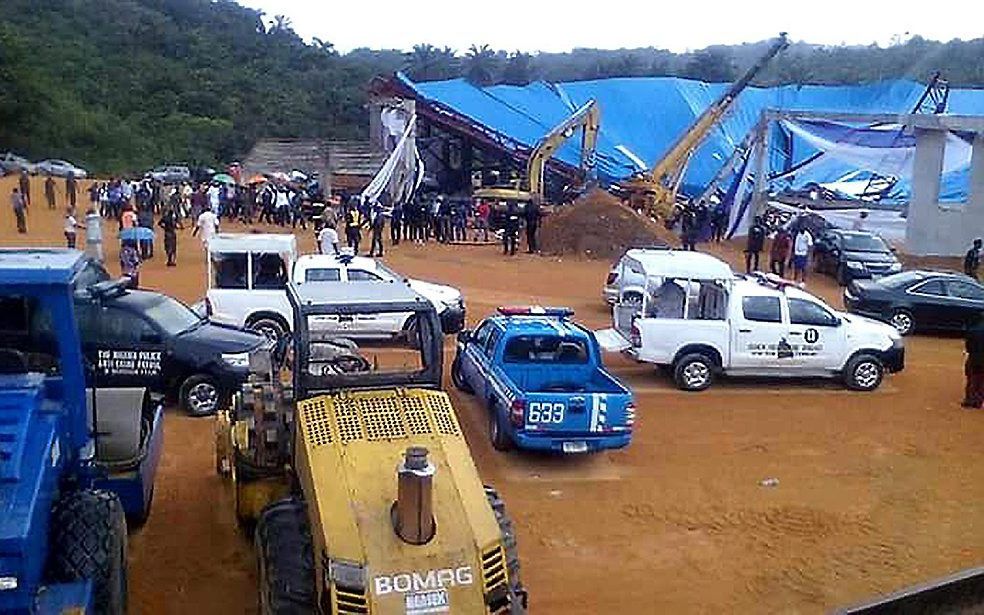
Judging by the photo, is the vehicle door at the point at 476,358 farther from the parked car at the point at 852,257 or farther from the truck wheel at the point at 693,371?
the parked car at the point at 852,257

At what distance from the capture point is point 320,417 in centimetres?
684

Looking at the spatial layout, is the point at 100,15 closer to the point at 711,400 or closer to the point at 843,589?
the point at 711,400

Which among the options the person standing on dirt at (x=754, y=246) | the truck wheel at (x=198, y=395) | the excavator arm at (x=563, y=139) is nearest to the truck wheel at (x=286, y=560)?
the truck wheel at (x=198, y=395)

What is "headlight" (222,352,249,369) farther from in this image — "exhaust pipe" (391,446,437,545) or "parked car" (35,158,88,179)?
"parked car" (35,158,88,179)

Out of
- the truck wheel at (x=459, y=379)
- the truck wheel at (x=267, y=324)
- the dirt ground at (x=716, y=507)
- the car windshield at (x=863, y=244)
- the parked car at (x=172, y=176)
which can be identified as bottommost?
the dirt ground at (x=716, y=507)

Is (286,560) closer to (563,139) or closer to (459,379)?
(459,379)

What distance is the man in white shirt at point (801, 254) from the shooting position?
85.5 feet

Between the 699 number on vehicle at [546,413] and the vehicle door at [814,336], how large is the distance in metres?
5.29

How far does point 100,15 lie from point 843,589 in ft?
242

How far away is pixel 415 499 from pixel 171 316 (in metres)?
8.17

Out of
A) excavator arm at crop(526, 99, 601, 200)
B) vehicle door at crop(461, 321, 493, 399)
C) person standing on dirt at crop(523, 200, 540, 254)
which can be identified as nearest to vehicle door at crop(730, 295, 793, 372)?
vehicle door at crop(461, 321, 493, 399)

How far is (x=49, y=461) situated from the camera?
6008mm

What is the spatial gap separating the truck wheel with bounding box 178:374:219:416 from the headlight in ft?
0.97

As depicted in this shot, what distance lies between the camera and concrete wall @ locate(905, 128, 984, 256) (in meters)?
28.5
